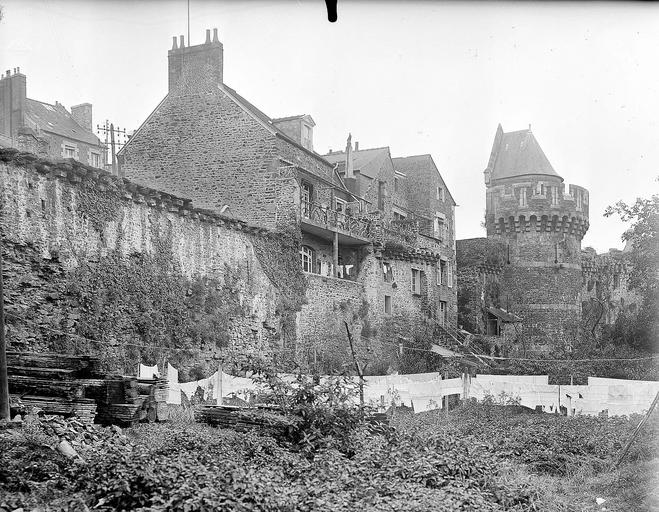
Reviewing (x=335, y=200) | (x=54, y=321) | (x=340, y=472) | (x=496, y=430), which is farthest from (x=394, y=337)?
(x=340, y=472)

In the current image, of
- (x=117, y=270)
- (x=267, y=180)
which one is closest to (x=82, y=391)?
(x=117, y=270)

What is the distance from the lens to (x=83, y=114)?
152ft

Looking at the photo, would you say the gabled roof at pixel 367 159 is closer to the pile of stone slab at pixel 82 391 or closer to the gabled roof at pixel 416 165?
the gabled roof at pixel 416 165

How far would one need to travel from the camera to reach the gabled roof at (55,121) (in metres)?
39.6

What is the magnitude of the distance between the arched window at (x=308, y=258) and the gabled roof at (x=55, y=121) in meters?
15.1

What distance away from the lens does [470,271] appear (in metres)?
48.5

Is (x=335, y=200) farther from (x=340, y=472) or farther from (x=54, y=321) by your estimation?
(x=340, y=472)

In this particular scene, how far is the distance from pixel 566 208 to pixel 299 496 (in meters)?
41.7

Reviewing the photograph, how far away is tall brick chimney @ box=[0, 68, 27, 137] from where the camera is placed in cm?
3850

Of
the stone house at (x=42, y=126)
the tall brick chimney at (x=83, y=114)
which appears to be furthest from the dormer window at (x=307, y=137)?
the tall brick chimney at (x=83, y=114)

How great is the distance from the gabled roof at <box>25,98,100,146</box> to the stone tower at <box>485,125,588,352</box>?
24328 millimetres

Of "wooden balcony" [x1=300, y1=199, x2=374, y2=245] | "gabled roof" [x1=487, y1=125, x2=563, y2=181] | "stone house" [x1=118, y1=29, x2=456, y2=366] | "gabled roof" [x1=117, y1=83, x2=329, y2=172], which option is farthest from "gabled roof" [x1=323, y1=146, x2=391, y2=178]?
"gabled roof" [x1=487, y1=125, x2=563, y2=181]

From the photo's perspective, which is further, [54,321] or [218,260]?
[218,260]

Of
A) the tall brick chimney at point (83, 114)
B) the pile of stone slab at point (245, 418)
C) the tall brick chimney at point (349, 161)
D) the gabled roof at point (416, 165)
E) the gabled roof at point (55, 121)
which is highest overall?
the tall brick chimney at point (83, 114)
